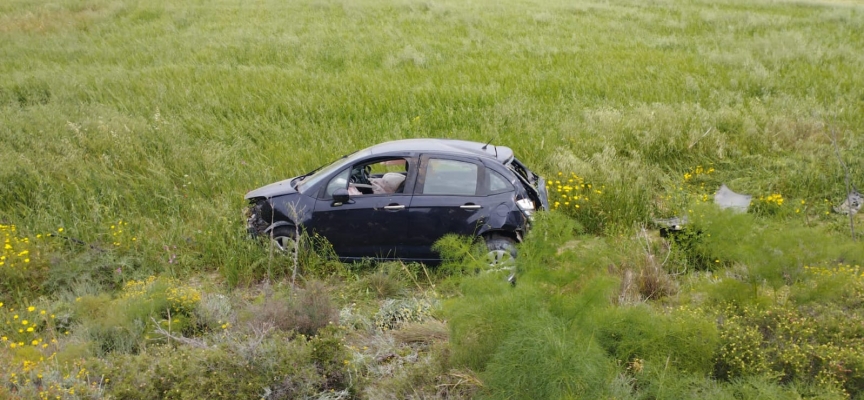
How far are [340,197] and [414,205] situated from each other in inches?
33.2

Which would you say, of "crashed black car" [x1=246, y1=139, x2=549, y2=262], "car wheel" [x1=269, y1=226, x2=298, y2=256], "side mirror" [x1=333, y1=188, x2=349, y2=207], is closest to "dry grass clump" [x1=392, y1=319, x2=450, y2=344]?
"crashed black car" [x1=246, y1=139, x2=549, y2=262]

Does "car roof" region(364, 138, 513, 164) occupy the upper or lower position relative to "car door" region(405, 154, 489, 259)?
upper

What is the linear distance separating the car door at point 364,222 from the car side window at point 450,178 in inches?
8.2

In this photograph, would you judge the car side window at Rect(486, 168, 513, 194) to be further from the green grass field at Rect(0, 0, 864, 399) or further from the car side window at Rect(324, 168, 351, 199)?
the car side window at Rect(324, 168, 351, 199)

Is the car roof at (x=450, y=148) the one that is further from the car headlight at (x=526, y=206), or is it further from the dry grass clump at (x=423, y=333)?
the dry grass clump at (x=423, y=333)

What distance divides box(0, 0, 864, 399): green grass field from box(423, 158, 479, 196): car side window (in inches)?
38.4

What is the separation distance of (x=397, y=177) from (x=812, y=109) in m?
8.03

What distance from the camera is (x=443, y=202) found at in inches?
298

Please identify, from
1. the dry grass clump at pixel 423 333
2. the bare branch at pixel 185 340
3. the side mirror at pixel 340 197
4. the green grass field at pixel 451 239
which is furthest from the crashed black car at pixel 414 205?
the bare branch at pixel 185 340

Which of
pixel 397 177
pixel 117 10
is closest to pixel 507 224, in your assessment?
pixel 397 177

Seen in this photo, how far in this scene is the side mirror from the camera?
7668 mm

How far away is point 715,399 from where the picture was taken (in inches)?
182

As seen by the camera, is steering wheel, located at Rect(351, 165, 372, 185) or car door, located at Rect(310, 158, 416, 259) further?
steering wheel, located at Rect(351, 165, 372, 185)

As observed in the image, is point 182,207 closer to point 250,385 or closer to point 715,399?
point 250,385
